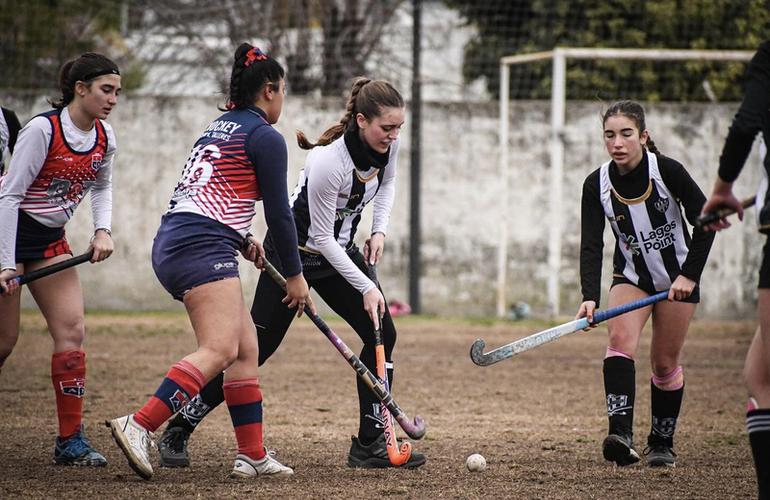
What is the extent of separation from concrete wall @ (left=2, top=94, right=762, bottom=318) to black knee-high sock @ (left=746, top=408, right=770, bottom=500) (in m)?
9.69

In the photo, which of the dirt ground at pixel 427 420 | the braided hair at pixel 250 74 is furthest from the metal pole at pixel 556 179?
the braided hair at pixel 250 74

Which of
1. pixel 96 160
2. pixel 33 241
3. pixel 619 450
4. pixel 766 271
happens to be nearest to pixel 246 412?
pixel 33 241

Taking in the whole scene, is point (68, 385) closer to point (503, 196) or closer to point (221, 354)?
point (221, 354)

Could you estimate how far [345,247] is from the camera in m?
4.90

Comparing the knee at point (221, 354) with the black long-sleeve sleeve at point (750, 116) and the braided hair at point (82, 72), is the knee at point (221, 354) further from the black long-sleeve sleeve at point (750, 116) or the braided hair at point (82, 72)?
the black long-sleeve sleeve at point (750, 116)

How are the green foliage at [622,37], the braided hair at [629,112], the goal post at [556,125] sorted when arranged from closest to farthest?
1. the braided hair at [629,112]
2. the goal post at [556,125]
3. the green foliage at [622,37]

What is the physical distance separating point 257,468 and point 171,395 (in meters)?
0.62

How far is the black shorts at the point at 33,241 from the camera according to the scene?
4695mm

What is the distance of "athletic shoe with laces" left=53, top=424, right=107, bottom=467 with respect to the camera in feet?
15.0

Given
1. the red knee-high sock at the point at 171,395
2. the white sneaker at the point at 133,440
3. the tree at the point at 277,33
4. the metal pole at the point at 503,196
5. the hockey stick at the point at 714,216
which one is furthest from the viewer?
the tree at the point at 277,33

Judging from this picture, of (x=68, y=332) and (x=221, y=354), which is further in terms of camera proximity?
(x=68, y=332)

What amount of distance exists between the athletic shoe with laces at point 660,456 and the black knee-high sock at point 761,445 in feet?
4.11

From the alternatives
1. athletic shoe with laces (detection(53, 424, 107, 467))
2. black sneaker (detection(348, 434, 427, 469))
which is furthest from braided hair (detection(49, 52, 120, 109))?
black sneaker (detection(348, 434, 427, 469))

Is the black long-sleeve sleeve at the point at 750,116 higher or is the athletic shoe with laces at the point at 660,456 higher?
the black long-sleeve sleeve at the point at 750,116
